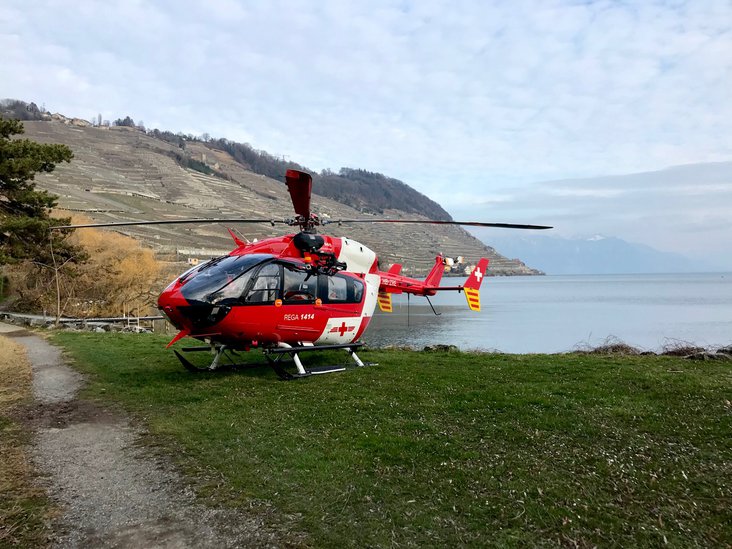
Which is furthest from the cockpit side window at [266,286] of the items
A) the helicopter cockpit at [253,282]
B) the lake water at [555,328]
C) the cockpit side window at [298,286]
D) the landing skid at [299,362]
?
the lake water at [555,328]

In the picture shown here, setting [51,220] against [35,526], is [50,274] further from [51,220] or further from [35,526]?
[35,526]

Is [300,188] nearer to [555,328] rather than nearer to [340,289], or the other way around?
[340,289]

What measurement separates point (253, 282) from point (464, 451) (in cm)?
542

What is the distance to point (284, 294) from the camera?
32.0 feet

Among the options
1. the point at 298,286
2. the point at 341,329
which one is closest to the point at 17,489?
the point at 298,286

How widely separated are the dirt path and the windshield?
8.13 ft

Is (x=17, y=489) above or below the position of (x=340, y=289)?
below

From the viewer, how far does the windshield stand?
344 inches

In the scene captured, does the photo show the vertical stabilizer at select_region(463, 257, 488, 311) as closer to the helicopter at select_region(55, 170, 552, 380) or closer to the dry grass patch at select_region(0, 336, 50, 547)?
the helicopter at select_region(55, 170, 552, 380)

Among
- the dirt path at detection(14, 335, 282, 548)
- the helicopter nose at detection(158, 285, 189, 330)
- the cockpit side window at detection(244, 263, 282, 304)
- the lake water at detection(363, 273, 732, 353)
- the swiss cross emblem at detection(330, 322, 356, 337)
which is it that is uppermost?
the cockpit side window at detection(244, 263, 282, 304)

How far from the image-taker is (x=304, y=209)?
30.3 ft

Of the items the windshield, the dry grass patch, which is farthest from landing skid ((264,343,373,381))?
the dry grass patch

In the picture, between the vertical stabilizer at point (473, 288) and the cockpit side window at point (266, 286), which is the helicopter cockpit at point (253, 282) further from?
the vertical stabilizer at point (473, 288)

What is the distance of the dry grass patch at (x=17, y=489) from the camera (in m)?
3.70
